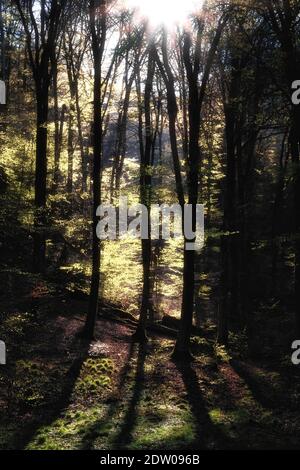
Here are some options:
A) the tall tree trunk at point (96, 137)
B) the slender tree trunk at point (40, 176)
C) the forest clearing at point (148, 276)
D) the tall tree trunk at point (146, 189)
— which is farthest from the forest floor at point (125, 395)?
the slender tree trunk at point (40, 176)

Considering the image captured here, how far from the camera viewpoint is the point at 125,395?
11.4 meters

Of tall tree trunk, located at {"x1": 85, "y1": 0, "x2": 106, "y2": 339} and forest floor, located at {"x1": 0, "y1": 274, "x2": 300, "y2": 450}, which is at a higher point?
tall tree trunk, located at {"x1": 85, "y1": 0, "x2": 106, "y2": 339}

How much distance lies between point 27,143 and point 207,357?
10941 mm

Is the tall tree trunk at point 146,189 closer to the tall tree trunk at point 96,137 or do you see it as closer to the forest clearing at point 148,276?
the forest clearing at point 148,276

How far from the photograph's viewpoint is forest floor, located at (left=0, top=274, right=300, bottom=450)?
849cm

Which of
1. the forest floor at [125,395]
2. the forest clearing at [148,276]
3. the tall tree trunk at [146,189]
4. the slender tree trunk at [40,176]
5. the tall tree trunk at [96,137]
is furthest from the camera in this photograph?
the tall tree trunk at [146,189]

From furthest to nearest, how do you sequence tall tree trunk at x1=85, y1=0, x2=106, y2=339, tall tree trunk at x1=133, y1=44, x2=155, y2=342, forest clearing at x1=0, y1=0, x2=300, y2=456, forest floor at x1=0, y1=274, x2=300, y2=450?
tall tree trunk at x1=133, y1=44, x2=155, y2=342
tall tree trunk at x1=85, y1=0, x2=106, y2=339
forest clearing at x1=0, y1=0, x2=300, y2=456
forest floor at x1=0, y1=274, x2=300, y2=450

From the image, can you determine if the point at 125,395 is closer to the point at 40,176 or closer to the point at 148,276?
the point at 148,276

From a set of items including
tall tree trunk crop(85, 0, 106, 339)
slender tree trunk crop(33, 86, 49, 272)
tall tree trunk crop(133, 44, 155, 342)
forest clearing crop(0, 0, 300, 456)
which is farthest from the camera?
tall tree trunk crop(133, 44, 155, 342)

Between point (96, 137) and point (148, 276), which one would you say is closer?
point (96, 137)

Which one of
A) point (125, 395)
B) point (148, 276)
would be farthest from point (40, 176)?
point (125, 395)

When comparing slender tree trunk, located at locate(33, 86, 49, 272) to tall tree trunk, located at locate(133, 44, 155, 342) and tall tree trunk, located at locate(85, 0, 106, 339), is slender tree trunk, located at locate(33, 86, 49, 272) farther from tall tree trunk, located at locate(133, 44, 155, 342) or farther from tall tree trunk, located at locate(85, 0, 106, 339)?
tall tree trunk, located at locate(133, 44, 155, 342)

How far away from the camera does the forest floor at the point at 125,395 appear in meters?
8.49

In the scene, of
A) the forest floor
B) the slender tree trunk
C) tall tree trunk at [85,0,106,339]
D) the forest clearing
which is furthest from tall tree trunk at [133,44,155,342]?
the slender tree trunk
